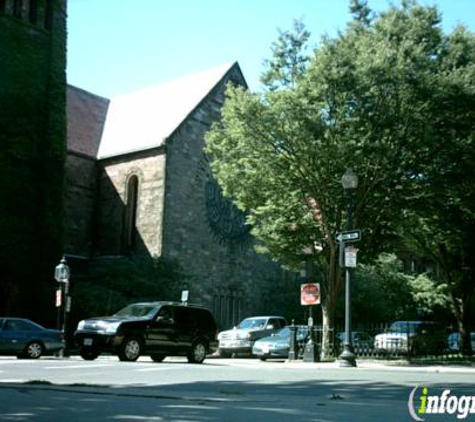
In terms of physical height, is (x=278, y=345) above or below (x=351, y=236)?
below

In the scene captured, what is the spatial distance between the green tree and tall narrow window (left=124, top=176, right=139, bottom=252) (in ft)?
54.4

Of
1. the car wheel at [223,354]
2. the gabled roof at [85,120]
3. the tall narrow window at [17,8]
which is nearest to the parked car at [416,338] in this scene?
the car wheel at [223,354]

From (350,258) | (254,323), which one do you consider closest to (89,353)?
(350,258)

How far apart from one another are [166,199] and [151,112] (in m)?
8.06

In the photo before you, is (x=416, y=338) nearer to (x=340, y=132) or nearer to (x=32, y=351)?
(x=340, y=132)

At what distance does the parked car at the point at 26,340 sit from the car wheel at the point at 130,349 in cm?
489

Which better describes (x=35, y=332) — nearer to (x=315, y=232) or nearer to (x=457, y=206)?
(x=315, y=232)

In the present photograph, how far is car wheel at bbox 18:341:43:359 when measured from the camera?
22.9 metres

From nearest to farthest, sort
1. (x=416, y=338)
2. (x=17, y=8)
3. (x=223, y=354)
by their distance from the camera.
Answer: (x=223, y=354) → (x=416, y=338) → (x=17, y=8)

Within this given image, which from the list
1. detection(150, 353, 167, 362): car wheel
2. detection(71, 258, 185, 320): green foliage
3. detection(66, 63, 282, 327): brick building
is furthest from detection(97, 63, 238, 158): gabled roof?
detection(150, 353, 167, 362): car wheel

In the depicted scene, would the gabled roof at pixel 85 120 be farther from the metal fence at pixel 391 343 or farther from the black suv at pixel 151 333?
the black suv at pixel 151 333

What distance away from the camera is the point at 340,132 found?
70.8 feet

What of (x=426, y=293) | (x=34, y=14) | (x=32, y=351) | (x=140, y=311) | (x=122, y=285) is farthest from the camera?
(x=426, y=293)

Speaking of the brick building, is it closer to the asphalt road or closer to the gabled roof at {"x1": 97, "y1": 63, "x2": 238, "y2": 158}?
the gabled roof at {"x1": 97, "y1": 63, "x2": 238, "y2": 158}
